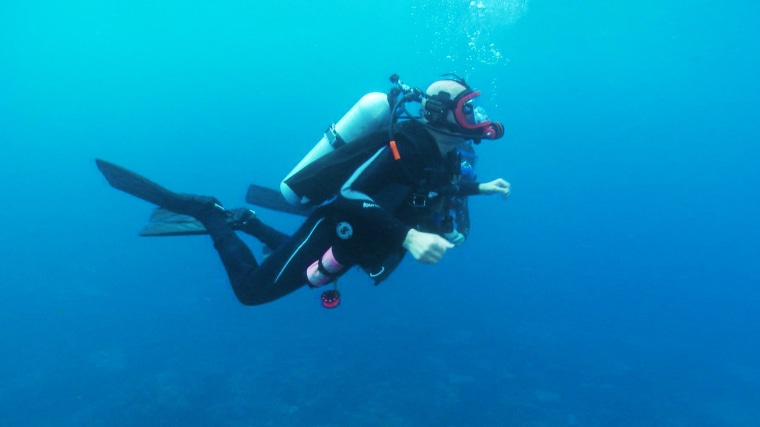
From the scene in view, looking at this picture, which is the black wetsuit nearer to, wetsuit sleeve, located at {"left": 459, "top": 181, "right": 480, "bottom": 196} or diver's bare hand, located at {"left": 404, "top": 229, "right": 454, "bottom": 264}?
wetsuit sleeve, located at {"left": 459, "top": 181, "right": 480, "bottom": 196}

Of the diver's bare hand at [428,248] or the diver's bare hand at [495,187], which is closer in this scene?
the diver's bare hand at [428,248]

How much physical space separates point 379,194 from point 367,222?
0.31 metres

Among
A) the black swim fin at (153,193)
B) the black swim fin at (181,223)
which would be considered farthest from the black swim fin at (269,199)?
the black swim fin at (153,193)

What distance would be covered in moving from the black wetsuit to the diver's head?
0.12 metres

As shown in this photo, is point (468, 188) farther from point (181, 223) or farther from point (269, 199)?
point (181, 223)

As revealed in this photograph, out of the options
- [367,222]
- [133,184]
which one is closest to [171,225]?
[133,184]

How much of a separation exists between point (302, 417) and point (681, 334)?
16.1 meters

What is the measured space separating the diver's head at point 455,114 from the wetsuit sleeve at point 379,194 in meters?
0.40

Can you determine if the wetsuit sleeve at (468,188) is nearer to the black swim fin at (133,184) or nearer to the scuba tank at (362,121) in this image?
the scuba tank at (362,121)

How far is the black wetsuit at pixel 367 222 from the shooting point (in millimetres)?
2775

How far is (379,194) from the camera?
295cm

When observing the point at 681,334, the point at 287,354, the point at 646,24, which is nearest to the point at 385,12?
the point at 646,24

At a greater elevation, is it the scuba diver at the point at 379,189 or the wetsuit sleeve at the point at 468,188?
the wetsuit sleeve at the point at 468,188

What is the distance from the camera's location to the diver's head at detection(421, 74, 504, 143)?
2926 mm
